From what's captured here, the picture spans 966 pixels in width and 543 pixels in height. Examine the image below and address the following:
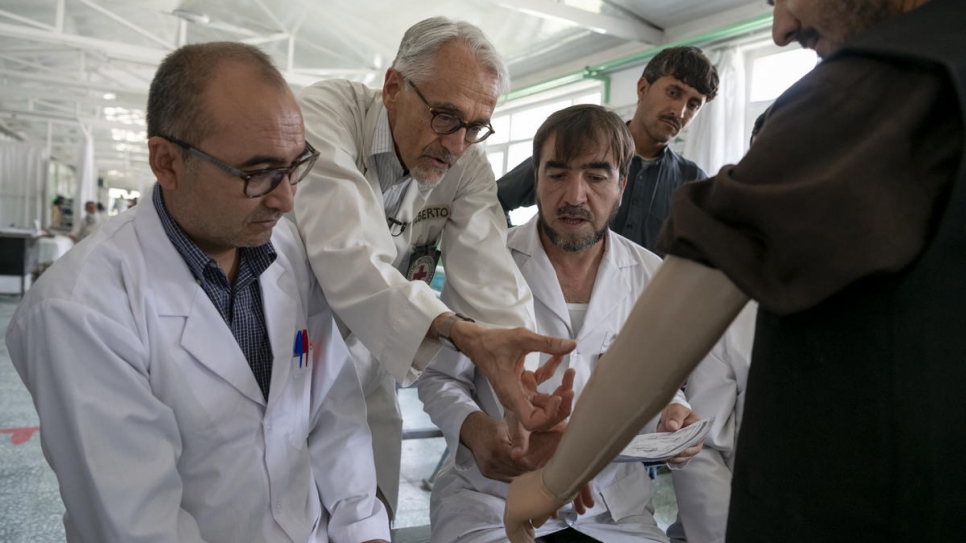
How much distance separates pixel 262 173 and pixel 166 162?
17 centimetres

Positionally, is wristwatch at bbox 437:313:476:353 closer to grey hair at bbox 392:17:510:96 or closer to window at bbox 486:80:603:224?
grey hair at bbox 392:17:510:96

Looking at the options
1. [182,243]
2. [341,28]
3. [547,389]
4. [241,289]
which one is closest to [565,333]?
[547,389]

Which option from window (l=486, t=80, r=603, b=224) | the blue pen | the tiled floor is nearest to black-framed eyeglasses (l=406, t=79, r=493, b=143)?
the blue pen

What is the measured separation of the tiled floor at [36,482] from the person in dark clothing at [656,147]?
1.39 m

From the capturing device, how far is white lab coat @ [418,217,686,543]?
4.88ft

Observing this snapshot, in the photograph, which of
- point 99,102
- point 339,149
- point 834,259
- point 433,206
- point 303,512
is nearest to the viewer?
point 834,259

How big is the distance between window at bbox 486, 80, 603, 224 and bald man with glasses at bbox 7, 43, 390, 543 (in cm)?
666

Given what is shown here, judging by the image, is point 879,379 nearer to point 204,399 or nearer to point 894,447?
point 894,447

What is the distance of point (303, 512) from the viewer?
127cm

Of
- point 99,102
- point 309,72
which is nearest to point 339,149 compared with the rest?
point 309,72

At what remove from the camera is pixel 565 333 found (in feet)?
5.65

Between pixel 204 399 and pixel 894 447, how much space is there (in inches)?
39.9

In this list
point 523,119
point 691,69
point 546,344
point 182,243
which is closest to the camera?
point 546,344

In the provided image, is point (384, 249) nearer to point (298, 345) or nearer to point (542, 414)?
point (298, 345)
